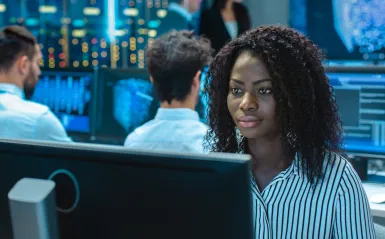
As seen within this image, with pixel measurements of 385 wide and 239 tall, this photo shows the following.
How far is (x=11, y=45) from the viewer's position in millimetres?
2432

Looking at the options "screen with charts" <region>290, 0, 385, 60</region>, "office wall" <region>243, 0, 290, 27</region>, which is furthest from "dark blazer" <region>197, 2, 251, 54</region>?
"office wall" <region>243, 0, 290, 27</region>

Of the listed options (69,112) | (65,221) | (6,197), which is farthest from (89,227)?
(69,112)

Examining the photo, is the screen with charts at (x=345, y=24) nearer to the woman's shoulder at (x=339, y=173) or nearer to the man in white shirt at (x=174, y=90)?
the man in white shirt at (x=174, y=90)

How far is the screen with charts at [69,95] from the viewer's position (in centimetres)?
279

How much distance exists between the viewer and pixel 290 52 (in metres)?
1.15

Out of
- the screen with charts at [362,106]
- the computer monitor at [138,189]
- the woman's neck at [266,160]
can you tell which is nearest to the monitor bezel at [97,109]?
the screen with charts at [362,106]

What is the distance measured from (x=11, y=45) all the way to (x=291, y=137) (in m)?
1.65

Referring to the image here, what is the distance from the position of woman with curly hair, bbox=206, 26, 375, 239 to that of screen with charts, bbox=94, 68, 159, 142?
1386 mm

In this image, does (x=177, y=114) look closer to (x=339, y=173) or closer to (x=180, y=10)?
(x=339, y=173)

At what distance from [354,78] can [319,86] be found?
1011 mm

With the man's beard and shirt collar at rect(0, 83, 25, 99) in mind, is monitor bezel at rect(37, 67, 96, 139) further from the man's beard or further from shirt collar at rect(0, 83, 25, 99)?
shirt collar at rect(0, 83, 25, 99)

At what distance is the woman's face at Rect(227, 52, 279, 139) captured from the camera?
3.64ft

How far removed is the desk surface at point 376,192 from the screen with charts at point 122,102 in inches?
38.5

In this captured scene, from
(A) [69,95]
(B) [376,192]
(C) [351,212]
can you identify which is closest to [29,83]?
(A) [69,95]
